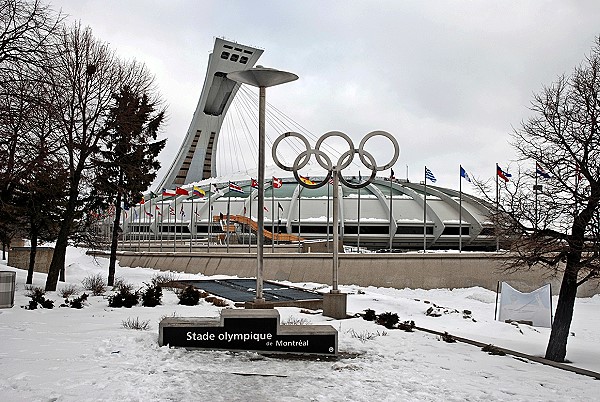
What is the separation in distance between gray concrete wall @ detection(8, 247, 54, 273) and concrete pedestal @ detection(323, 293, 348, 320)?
27.3 metres

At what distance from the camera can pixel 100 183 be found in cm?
2239

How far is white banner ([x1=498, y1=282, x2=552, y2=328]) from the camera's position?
20.1 m

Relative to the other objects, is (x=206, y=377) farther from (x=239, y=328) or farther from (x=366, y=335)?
(x=366, y=335)

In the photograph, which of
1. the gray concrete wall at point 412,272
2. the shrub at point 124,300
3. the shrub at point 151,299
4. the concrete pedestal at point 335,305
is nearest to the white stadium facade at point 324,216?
the gray concrete wall at point 412,272

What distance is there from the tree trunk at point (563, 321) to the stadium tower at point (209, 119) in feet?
218

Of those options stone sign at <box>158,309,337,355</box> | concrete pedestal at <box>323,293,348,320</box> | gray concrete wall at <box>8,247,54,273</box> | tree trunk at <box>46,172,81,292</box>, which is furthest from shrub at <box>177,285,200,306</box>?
gray concrete wall at <box>8,247,54,273</box>

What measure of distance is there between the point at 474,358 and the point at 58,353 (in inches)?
277

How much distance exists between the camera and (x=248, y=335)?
10.5 meters

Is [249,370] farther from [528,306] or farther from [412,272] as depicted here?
[412,272]

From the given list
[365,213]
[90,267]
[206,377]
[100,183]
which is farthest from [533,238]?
[365,213]

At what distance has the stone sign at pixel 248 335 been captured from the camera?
410 inches

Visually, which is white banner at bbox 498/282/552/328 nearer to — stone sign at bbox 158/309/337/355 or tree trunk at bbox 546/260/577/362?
tree trunk at bbox 546/260/577/362

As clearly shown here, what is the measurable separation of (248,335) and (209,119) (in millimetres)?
→ 72422

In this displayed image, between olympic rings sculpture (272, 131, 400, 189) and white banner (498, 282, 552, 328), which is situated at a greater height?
olympic rings sculpture (272, 131, 400, 189)
